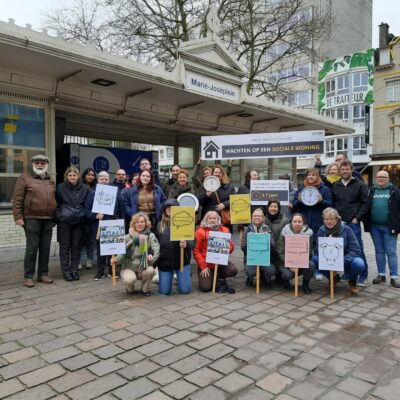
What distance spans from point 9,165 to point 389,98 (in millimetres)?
33930

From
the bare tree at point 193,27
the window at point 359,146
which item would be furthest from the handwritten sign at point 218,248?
the window at point 359,146

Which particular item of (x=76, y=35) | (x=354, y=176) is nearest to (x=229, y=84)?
(x=354, y=176)

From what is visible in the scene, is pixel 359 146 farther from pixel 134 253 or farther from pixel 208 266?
pixel 134 253

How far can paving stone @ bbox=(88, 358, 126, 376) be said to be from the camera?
10.1 feet

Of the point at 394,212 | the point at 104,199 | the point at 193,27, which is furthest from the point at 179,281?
the point at 193,27

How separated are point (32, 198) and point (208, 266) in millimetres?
2663

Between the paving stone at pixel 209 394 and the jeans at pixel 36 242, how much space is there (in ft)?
12.1

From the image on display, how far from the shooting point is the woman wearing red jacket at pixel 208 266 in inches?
210

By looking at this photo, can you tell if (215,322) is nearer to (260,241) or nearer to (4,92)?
(260,241)

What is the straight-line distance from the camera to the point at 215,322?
164 inches

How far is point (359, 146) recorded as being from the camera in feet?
117

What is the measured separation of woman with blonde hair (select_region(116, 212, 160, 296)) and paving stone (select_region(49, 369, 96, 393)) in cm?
200

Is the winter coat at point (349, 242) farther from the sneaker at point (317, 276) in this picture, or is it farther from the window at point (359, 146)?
the window at point (359, 146)

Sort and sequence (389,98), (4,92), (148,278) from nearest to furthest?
(148,278) → (4,92) → (389,98)
